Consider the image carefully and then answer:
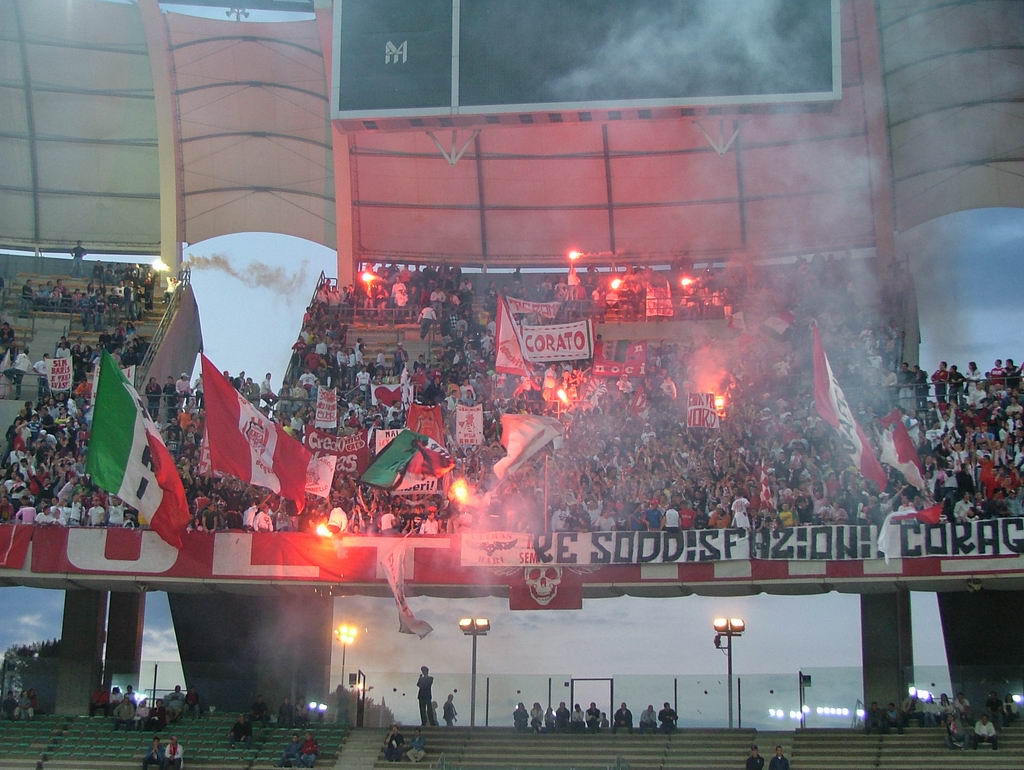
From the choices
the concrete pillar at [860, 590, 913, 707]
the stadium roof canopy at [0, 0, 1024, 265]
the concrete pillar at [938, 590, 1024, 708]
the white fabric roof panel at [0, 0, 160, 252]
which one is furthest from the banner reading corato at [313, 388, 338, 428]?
the concrete pillar at [938, 590, 1024, 708]

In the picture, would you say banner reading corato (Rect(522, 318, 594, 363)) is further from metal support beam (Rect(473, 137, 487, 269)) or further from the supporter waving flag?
the supporter waving flag

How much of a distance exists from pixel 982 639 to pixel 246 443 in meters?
13.4

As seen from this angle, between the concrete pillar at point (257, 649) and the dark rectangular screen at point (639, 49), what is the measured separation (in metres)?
10.7

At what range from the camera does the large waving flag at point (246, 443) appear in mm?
23578

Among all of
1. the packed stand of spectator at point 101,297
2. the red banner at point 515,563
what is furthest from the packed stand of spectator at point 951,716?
the packed stand of spectator at point 101,297

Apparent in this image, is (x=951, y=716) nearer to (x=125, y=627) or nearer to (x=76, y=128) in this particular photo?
(x=125, y=627)

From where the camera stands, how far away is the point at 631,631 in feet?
93.0

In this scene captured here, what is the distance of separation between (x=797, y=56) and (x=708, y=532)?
841 cm

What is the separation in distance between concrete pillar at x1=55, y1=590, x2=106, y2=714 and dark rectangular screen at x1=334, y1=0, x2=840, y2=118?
10664 millimetres

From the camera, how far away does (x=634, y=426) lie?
28.2 m

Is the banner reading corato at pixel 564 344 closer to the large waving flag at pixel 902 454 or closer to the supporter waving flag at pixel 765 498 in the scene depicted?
the supporter waving flag at pixel 765 498

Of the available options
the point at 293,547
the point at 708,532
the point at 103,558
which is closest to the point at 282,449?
the point at 293,547

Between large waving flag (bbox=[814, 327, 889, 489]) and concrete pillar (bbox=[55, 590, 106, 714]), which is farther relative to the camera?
concrete pillar (bbox=[55, 590, 106, 714])

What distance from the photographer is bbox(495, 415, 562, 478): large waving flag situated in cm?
2428
